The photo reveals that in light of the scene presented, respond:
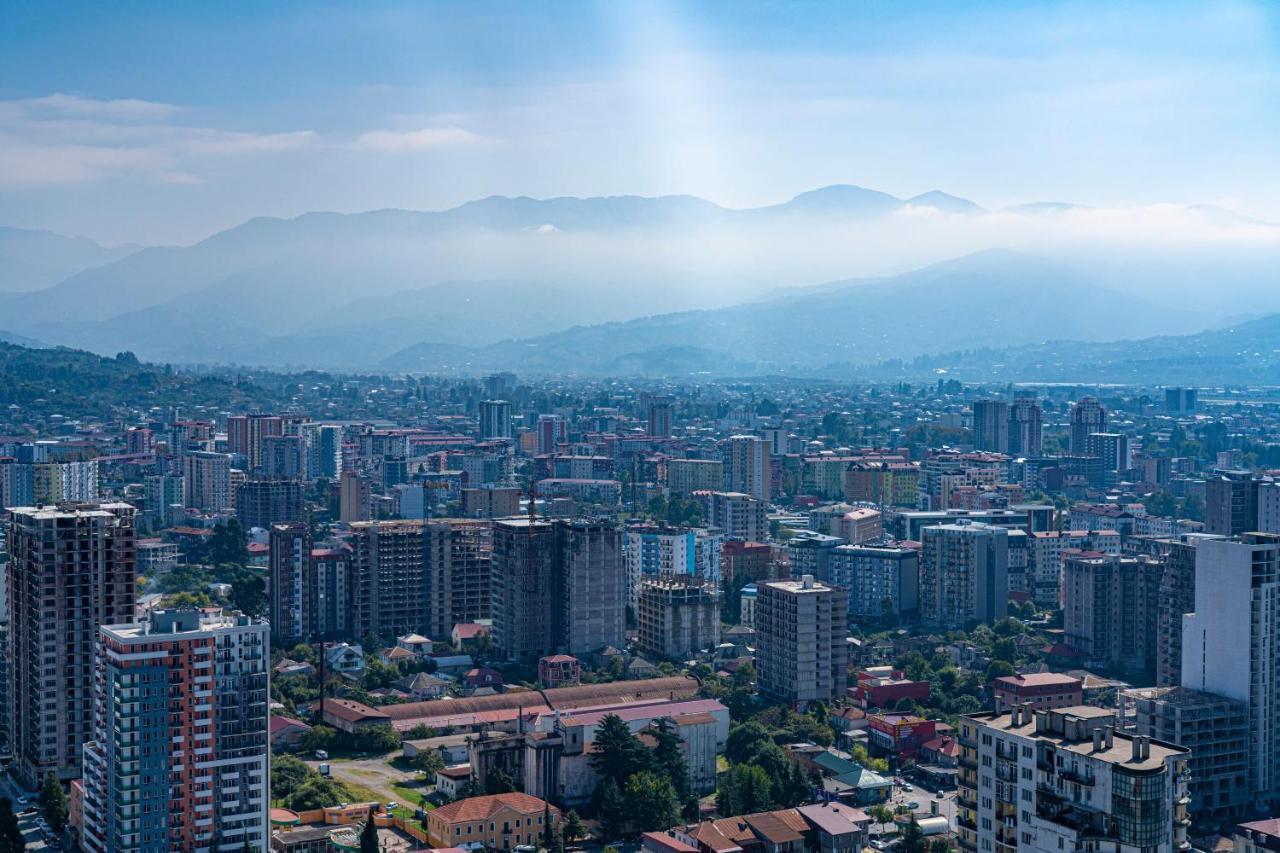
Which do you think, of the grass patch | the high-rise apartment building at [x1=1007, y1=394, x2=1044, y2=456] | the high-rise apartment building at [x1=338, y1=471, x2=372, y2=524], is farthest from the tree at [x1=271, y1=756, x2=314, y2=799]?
the high-rise apartment building at [x1=1007, y1=394, x2=1044, y2=456]

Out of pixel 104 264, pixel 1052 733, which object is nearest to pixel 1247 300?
pixel 104 264

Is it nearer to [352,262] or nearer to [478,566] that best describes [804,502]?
[478,566]

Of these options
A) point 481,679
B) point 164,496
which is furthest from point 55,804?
point 164,496

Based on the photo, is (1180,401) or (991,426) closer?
(991,426)

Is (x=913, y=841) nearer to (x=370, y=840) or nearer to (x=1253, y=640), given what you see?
(x=1253, y=640)

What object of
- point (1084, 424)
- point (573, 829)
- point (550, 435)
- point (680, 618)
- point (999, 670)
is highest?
point (1084, 424)

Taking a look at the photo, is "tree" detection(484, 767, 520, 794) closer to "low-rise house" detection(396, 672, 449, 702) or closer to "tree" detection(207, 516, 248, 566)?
"low-rise house" detection(396, 672, 449, 702)
